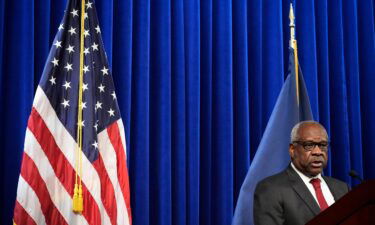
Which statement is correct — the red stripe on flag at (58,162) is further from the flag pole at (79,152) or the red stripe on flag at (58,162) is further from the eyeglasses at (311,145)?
the eyeglasses at (311,145)

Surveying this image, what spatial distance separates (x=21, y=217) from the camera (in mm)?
3332

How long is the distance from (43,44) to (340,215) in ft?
9.28

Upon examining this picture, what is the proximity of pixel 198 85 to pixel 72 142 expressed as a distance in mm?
1184

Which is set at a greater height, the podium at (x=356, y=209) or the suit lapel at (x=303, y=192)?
the podium at (x=356, y=209)

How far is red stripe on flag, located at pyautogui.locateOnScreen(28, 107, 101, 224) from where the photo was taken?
3457 mm

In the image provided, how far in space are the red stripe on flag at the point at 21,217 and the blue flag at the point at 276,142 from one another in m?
1.28

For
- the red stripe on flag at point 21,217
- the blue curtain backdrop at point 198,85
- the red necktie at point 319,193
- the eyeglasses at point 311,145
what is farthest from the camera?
the blue curtain backdrop at point 198,85

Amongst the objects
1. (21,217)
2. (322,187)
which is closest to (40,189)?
(21,217)

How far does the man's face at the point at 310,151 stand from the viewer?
3.20 meters

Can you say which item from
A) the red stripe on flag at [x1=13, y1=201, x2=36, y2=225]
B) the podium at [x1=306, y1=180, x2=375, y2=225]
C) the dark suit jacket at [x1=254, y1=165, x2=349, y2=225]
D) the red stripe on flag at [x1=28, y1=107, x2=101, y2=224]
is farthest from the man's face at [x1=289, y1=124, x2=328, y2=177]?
the red stripe on flag at [x1=13, y1=201, x2=36, y2=225]

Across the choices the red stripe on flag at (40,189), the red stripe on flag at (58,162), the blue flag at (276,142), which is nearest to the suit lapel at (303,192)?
the blue flag at (276,142)

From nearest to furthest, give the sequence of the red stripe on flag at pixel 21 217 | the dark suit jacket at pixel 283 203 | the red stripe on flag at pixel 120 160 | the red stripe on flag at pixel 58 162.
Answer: the dark suit jacket at pixel 283 203 < the red stripe on flag at pixel 21 217 < the red stripe on flag at pixel 58 162 < the red stripe on flag at pixel 120 160

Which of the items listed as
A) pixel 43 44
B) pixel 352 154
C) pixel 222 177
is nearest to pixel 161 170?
pixel 222 177

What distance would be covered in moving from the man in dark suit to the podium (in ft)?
3.76
